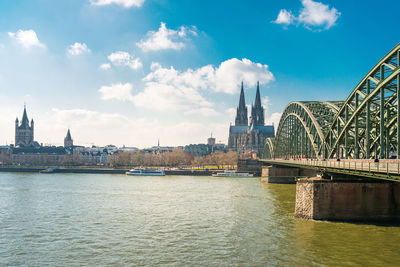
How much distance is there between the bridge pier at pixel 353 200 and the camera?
27.4 meters

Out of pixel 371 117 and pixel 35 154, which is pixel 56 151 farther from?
pixel 371 117

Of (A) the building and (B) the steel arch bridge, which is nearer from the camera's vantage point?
(B) the steel arch bridge

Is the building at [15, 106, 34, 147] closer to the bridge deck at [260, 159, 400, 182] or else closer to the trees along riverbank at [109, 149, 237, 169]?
the trees along riverbank at [109, 149, 237, 169]

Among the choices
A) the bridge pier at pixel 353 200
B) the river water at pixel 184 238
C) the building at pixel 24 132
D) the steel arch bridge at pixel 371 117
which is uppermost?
the building at pixel 24 132

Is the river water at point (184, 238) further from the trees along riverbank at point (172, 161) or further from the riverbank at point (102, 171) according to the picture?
the trees along riverbank at point (172, 161)

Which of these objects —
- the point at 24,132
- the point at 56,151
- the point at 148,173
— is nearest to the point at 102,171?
the point at 148,173

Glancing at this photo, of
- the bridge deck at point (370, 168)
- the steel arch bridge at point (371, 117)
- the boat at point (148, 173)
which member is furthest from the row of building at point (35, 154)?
the bridge deck at point (370, 168)

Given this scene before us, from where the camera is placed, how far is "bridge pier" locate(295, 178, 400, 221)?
89.8ft

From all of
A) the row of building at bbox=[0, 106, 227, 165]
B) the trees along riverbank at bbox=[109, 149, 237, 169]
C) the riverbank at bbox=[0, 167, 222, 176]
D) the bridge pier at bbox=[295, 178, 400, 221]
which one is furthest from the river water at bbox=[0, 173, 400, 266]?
the row of building at bbox=[0, 106, 227, 165]

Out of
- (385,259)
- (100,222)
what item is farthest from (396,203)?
(100,222)

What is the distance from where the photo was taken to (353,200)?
28.0m

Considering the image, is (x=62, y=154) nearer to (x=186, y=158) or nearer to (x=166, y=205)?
(x=186, y=158)

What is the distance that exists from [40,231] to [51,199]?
18.9 meters

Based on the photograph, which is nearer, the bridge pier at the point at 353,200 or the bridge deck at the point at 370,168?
the bridge deck at the point at 370,168
